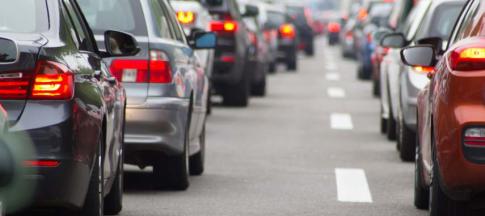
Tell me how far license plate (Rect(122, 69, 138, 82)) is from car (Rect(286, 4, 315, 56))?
35.4m

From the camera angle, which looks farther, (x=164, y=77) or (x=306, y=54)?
(x=306, y=54)

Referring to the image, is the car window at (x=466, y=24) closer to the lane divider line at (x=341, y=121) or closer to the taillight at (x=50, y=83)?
the taillight at (x=50, y=83)

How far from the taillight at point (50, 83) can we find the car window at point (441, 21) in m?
7.32

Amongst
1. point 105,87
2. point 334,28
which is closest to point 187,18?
point 105,87

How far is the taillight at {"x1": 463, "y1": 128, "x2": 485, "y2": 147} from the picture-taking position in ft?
26.9

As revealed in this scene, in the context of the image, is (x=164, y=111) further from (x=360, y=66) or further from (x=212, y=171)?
(x=360, y=66)

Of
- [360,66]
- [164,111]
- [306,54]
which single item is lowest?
[306,54]

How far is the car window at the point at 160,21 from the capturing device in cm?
1193

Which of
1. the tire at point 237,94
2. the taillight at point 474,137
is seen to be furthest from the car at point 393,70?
the taillight at point 474,137

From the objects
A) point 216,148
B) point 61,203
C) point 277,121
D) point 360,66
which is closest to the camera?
point 61,203

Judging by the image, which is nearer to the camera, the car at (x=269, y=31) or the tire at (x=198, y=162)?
the tire at (x=198, y=162)

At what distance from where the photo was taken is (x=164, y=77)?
11.6m

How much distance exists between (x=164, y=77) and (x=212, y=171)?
2386 millimetres

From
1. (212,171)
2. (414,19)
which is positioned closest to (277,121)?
(414,19)
